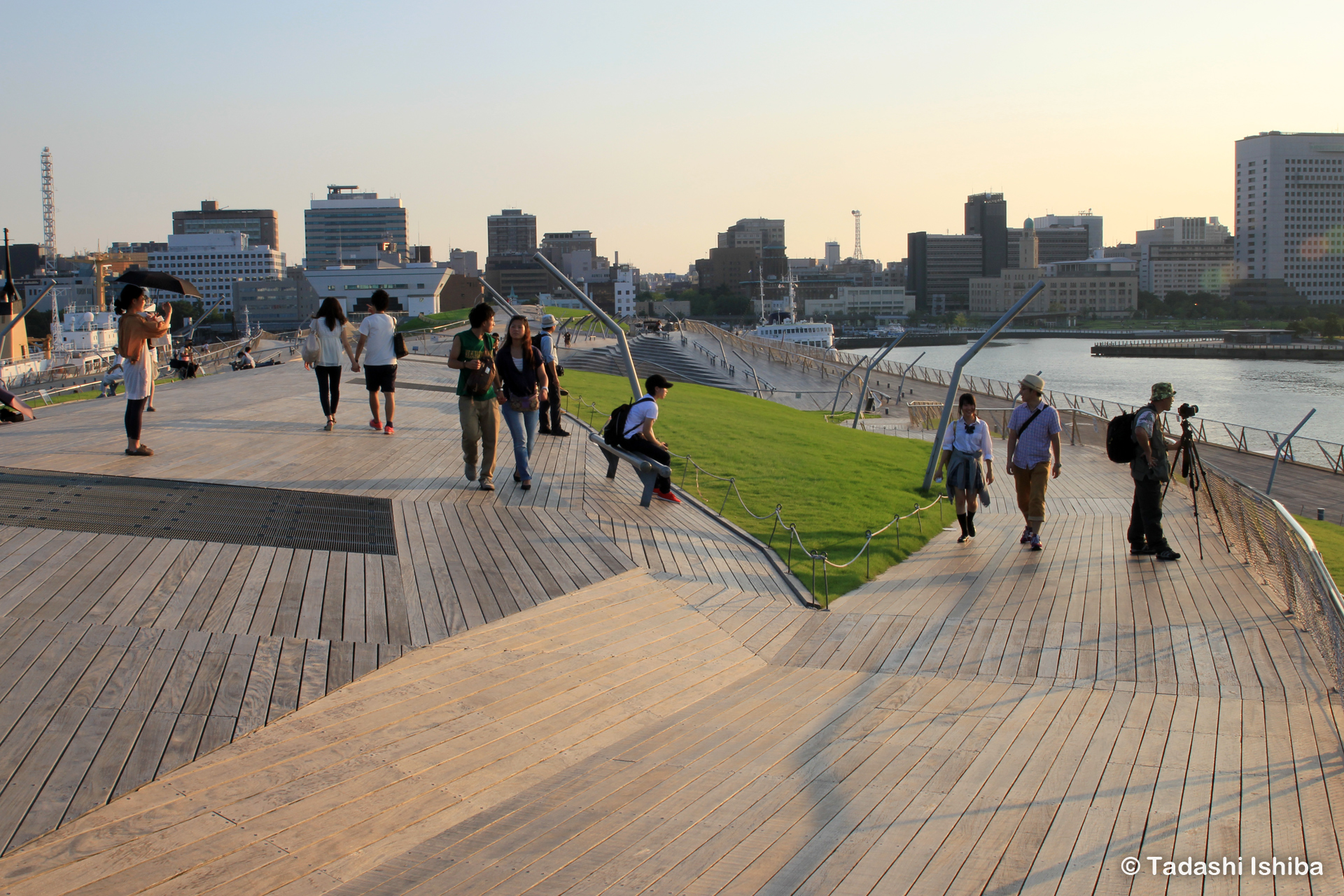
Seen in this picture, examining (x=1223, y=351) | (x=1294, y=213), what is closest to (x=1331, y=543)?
(x=1223, y=351)

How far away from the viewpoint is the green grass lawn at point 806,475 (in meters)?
9.89

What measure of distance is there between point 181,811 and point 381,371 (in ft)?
27.3

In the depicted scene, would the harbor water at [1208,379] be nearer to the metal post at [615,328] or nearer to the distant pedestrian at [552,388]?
the metal post at [615,328]

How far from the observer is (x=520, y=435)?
30.8 ft

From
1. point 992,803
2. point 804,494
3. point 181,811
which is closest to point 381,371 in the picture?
point 804,494

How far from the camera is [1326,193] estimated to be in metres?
173

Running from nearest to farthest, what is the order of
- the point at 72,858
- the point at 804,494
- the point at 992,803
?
the point at 72,858
the point at 992,803
the point at 804,494

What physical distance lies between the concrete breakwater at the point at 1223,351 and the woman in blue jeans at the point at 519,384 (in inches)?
4412

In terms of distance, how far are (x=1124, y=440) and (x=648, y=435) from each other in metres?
4.56

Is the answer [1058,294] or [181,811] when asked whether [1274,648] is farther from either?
[1058,294]

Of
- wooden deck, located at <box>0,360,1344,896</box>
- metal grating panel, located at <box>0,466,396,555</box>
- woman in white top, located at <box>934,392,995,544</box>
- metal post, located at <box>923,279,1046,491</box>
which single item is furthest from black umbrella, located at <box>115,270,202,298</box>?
metal post, located at <box>923,279,1046,491</box>

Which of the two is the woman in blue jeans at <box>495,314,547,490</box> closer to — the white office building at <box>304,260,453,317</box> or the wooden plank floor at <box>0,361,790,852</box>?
the wooden plank floor at <box>0,361,790,852</box>

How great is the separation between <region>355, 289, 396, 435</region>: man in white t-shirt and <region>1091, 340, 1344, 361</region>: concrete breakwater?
112m

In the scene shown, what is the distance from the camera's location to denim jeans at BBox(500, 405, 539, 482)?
9.37 m
